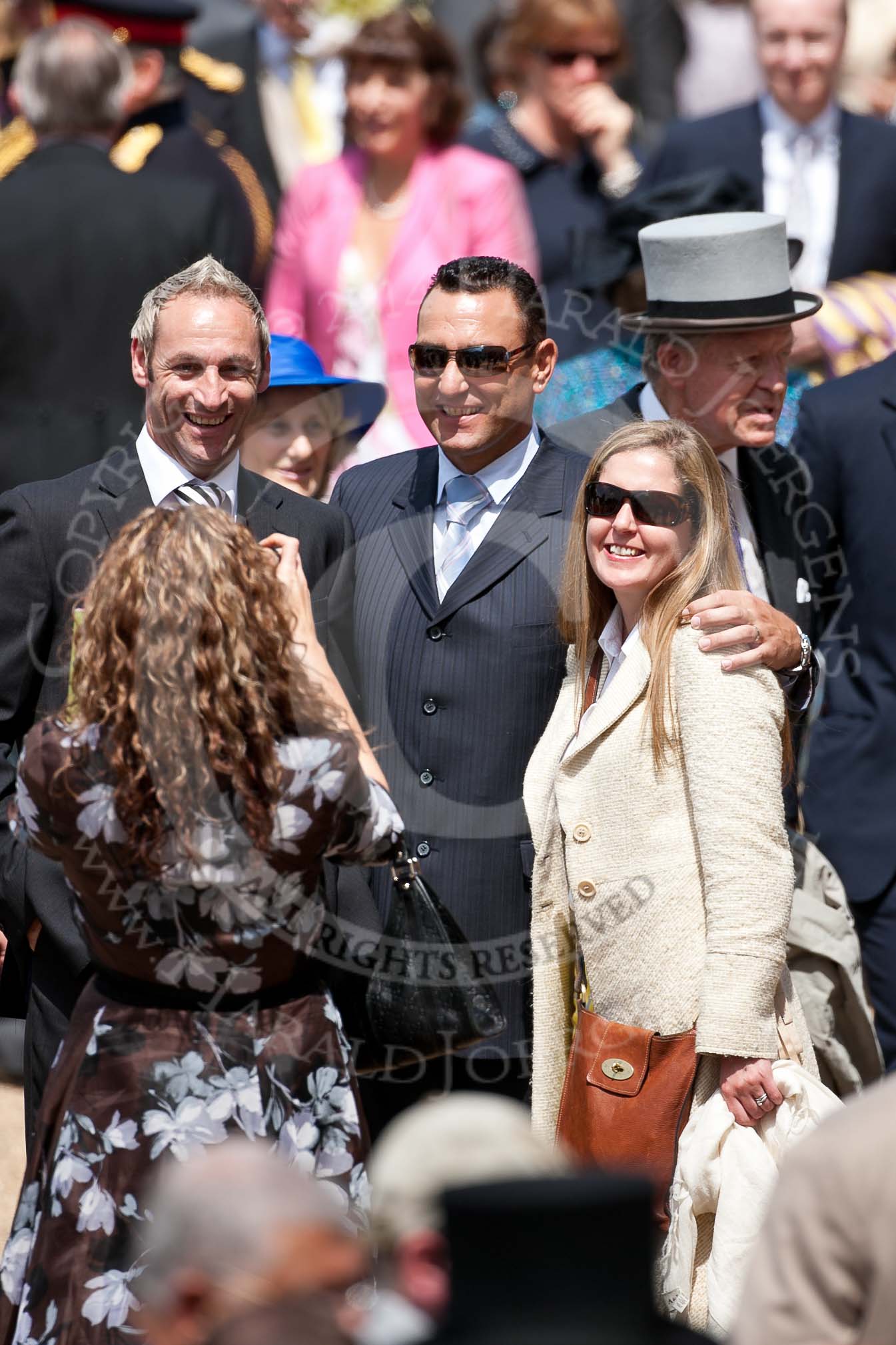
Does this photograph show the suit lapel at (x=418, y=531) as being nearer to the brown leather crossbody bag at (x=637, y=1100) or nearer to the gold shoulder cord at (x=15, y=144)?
the brown leather crossbody bag at (x=637, y=1100)

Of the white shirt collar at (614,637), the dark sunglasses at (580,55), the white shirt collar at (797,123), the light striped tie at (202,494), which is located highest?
the dark sunglasses at (580,55)

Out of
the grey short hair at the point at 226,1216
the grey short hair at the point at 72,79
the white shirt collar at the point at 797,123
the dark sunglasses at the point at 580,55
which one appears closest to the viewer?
the grey short hair at the point at 226,1216

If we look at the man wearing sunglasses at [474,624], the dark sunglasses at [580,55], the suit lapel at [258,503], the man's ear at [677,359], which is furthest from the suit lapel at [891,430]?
the dark sunglasses at [580,55]

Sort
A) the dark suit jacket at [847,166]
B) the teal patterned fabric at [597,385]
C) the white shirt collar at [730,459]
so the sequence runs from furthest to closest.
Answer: the dark suit jacket at [847,166]
the teal patterned fabric at [597,385]
the white shirt collar at [730,459]

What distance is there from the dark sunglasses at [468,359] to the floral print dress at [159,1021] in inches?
44.4

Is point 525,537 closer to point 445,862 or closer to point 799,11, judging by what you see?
point 445,862

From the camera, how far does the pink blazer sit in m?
5.90

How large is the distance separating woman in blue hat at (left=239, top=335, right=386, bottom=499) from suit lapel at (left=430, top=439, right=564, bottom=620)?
3.09 ft

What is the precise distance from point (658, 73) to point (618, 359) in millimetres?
3890

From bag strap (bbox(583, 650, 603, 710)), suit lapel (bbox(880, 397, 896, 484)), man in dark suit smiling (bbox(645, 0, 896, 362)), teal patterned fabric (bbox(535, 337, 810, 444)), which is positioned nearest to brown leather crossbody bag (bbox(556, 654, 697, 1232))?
bag strap (bbox(583, 650, 603, 710))

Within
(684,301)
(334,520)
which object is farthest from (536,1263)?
(684,301)

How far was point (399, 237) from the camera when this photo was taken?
6016mm

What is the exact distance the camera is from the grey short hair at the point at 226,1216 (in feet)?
6.09

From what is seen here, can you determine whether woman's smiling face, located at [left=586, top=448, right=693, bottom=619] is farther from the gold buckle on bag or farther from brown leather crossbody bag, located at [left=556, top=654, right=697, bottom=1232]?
brown leather crossbody bag, located at [left=556, top=654, right=697, bottom=1232]
